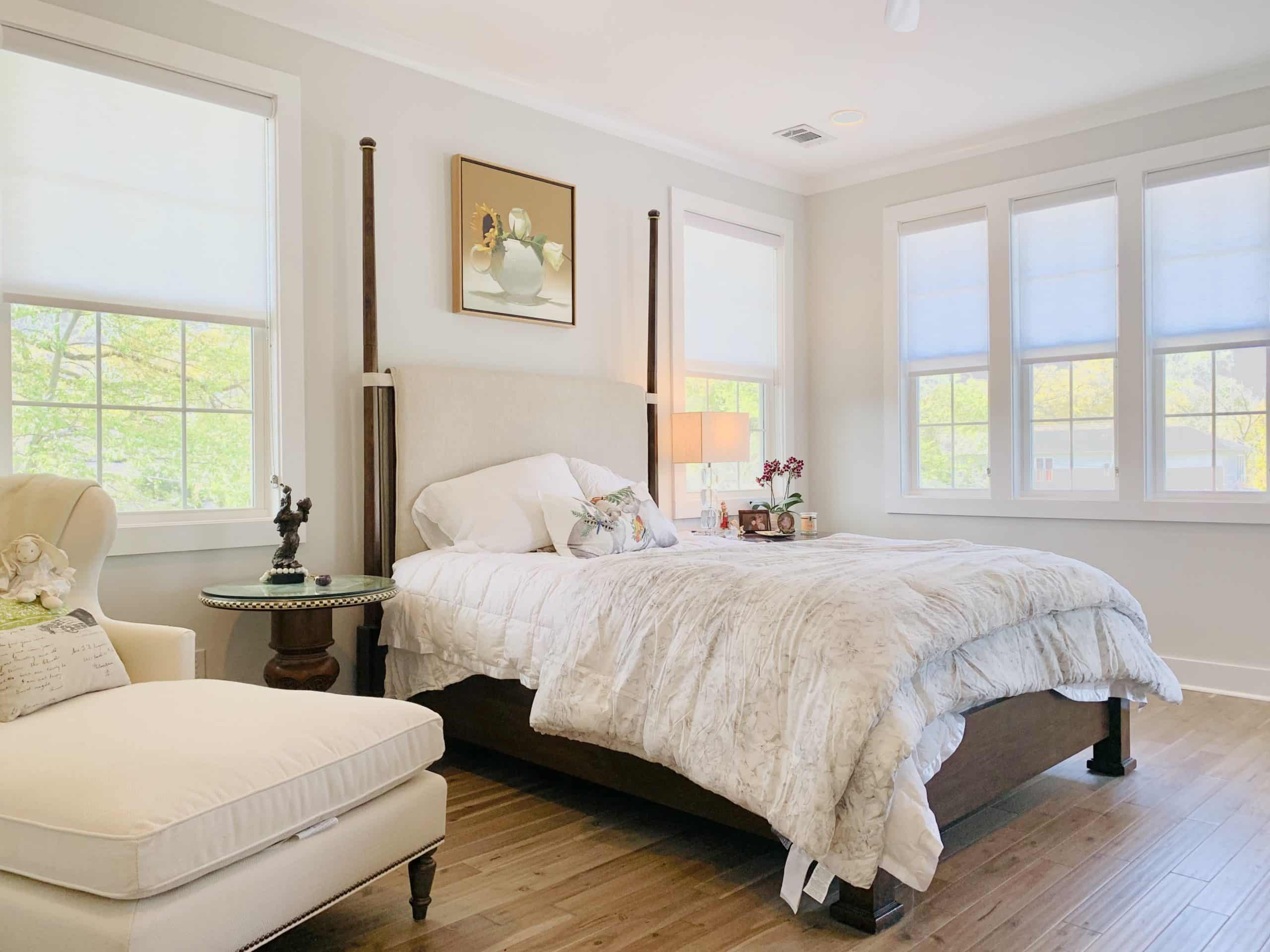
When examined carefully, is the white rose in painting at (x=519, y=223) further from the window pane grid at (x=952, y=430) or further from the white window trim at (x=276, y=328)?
the window pane grid at (x=952, y=430)

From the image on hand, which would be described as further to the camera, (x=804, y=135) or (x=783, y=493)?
(x=783, y=493)

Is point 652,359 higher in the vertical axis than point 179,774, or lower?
higher

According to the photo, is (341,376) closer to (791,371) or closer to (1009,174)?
(791,371)

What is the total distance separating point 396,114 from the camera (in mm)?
3936

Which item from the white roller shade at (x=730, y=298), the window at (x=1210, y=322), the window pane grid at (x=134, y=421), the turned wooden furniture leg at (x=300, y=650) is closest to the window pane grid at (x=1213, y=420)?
the window at (x=1210, y=322)

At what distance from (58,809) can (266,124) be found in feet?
8.84

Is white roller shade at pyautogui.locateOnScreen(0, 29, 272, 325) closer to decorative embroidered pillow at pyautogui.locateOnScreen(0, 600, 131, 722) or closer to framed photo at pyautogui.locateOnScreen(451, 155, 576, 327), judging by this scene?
framed photo at pyautogui.locateOnScreen(451, 155, 576, 327)

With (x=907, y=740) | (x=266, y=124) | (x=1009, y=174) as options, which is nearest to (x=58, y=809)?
(x=907, y=740)

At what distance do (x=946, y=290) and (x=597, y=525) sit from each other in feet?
9.21

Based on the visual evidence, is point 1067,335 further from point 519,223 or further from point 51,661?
point 51,661

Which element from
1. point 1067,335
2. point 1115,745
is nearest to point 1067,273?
point 1067,335

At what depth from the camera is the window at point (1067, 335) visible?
4.75 metres

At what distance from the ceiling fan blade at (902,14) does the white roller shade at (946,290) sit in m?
2.11

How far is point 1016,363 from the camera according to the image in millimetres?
5055
